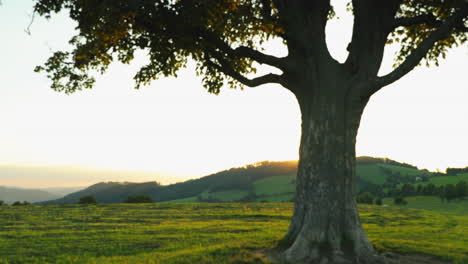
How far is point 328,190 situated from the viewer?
12.4m

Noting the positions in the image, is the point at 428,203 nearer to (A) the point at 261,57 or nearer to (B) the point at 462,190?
(B) the point at 462,190

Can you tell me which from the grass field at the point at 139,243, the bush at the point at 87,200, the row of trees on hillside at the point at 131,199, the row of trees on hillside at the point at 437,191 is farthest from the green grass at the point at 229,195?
the grass field at the point at 139,243

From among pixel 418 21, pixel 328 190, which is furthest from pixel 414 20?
pixel 328 190

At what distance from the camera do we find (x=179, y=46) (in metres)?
14.1

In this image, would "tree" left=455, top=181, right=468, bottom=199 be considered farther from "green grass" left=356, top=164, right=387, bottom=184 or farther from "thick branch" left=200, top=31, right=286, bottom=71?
"thick branch" left=200, top=31, right=286, bottom=71

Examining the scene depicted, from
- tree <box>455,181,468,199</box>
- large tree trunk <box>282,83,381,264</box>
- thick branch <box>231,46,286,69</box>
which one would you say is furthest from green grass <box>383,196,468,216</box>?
thick branch <box>231,46,286,69</box>

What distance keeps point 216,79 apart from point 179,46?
4.44m

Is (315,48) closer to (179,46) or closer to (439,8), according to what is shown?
(179,46)

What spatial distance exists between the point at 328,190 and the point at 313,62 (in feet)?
15.9

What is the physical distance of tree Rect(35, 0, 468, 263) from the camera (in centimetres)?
1230

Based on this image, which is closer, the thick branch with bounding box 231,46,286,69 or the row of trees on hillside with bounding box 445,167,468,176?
the thick branch with bounding box 231,46,286,69

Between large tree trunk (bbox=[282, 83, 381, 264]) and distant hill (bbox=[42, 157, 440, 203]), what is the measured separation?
9862 centimetres

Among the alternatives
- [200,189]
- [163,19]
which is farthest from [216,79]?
[200,189]

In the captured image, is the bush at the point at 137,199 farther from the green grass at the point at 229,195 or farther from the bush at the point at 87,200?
the green grass at the point at 229,195
